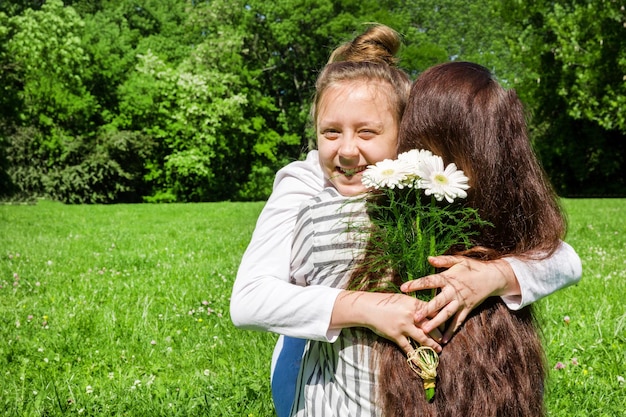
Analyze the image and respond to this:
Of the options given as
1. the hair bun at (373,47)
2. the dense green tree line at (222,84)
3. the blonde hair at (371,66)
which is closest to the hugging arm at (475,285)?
the blonde hair at (371,66)

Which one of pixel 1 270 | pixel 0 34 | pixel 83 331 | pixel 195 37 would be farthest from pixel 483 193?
pixel 195 37

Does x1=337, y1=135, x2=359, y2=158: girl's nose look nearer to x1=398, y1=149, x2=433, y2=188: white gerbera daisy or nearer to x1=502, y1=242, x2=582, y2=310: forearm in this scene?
x1=398, y1=149, x2=433, y2=188: white gerbera daisy

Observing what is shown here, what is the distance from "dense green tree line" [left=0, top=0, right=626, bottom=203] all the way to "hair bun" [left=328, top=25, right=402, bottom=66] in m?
22.2

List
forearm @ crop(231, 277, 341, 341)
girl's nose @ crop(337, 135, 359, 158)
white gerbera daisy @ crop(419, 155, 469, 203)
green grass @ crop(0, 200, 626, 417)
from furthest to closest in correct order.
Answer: green grass @ crop(0, 200, 626, 417), girl's nose @ crop(337, 135, 359, 158), forearm @ crop(231, 277, 341, 341), white gerbera daisy @ crop(419, 155, 469, 203)

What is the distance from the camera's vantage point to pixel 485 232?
6.56 feet

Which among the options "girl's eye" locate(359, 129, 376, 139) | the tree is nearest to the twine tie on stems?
"girl's eye" locate(359, 129, 376, 139)

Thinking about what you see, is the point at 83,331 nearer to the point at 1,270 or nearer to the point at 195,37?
the point at 1,270

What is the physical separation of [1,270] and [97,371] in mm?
3945

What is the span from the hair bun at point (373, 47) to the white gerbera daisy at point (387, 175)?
74 centimetres

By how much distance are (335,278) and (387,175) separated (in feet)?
1.33

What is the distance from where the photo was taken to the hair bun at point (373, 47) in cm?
251

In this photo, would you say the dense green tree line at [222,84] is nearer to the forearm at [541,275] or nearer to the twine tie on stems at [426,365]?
the forearm at [541,275]

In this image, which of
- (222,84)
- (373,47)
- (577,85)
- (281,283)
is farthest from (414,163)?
(222,84)

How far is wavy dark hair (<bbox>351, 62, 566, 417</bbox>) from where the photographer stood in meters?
1.83
